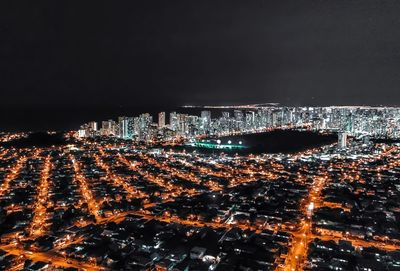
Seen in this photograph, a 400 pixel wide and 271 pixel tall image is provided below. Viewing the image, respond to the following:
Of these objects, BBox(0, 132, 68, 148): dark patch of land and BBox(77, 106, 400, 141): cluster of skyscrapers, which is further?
BBox(77, 106, 400, 141): cluster of skyscrapers

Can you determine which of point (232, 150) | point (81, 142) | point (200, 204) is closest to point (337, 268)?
point (200, 204)

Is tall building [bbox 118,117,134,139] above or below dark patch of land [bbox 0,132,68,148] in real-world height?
above

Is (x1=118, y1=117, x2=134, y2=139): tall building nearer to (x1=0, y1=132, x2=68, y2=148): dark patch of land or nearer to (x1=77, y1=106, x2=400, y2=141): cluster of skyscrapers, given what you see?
(x1=77, y1=106, x2=400, y2=141): cluster of skyscrapers

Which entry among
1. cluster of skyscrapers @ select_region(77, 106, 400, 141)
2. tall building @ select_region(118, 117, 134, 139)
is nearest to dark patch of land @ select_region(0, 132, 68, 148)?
cluster of skyscrapers @ select_region(77, 106, 400, 141)

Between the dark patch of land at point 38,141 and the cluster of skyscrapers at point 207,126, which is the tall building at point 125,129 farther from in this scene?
the dark patch of land at point 38,141

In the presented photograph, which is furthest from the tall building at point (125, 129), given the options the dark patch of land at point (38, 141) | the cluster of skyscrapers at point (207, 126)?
the dark patch of land at point (38, 141)

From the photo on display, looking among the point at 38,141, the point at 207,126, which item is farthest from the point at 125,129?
the point at 207,126

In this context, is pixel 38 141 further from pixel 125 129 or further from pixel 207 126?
pixel 207 126

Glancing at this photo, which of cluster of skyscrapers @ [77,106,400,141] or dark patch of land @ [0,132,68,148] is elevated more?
cluster of skyscrapers @ [77,106,400,141]

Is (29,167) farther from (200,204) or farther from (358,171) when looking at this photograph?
(358,171)
